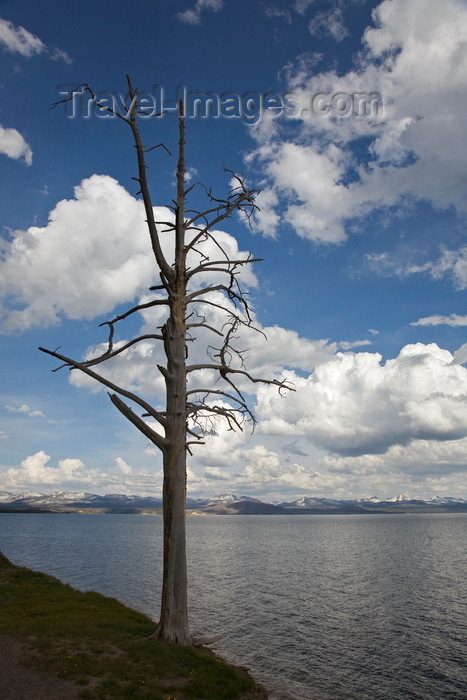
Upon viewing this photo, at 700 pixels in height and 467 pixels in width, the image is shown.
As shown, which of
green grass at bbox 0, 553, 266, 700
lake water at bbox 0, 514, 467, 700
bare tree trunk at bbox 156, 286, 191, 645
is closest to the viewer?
green grass at bbox 0, 553, 266, 700

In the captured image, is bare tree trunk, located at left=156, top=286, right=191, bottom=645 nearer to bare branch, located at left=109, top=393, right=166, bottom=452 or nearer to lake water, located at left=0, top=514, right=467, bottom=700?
bare branch, located at left=109, top=393, right=166, bottom=452

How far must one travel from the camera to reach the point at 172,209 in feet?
57.3

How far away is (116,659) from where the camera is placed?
46.1 ft

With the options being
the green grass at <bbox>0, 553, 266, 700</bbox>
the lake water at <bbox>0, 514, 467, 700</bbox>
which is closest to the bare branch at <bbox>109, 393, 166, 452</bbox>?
the green grass at <bbox>0, 553, 266, 700</bbox>

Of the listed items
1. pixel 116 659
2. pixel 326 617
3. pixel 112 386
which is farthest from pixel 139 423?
pixel 326 617

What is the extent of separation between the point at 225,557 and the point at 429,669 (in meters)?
62.6

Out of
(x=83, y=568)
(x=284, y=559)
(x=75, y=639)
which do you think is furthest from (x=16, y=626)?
(x=284, y=559)

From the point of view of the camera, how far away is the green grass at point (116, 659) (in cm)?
1227

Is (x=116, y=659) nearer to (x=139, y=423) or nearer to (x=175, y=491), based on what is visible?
(x=175, y=491)

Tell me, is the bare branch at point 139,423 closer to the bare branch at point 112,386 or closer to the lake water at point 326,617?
the bare branch at point 112,386

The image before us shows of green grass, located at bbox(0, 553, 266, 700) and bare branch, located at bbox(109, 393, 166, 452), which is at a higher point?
bare branch, located at bbox(109, 393, 166, 452)

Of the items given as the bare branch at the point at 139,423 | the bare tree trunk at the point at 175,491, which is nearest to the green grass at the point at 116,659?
the bare tree trunk at the point at 175,491

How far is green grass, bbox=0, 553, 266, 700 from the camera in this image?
12.3m

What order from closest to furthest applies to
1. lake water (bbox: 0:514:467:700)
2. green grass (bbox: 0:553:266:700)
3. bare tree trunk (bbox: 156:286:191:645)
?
1. green grass (bbox: 0:553:266:700)
2. bare tree trunk (bbox: 156:286:191:645)
3. lake water (bbox: 0:514:467:700)
